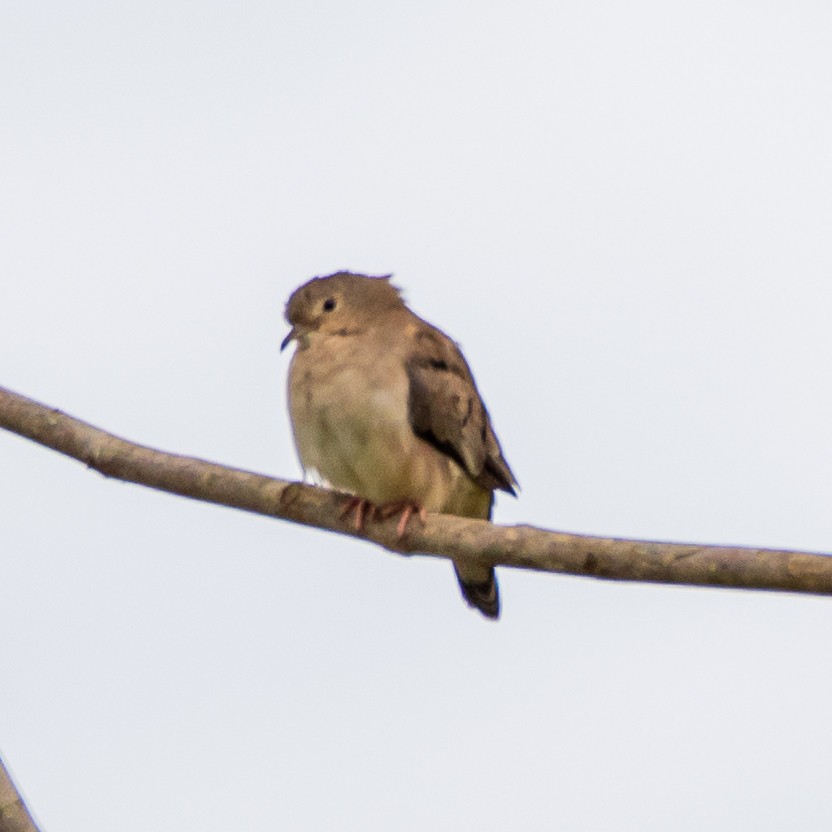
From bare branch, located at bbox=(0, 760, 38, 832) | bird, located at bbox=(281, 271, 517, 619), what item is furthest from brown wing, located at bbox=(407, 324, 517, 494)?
bare branch, located at bbox=(0, 760, 38, 832)

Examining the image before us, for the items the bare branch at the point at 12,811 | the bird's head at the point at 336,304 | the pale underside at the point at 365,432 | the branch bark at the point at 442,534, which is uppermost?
the bird's head at the point at 336,304

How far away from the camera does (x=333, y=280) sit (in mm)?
7609

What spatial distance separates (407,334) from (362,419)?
68cm

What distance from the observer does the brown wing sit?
6922 millimetres

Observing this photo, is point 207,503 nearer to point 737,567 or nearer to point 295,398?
point 295,398

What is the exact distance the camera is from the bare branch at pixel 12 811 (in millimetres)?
4488

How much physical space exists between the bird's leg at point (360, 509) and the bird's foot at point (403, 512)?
4 centimetres

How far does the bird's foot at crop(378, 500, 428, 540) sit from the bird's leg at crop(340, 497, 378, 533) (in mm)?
43

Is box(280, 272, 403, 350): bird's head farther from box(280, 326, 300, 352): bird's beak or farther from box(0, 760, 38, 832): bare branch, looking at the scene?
box(0, 760, 38, 832): bare branch

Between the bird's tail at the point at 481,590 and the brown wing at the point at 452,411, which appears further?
the bird's tail at the point at 481,590

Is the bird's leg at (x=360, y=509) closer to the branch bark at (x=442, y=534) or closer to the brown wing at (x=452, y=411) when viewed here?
the branch bark at (x=442, y=534)

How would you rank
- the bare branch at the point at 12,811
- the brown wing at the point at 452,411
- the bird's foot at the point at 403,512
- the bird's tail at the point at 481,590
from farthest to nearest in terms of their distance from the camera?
the bird's tail at the point at 481,590 → the brown wing at the point at 452,411 → the bird's foot at the point at 403,512 → the bare branch at the point at 12,811

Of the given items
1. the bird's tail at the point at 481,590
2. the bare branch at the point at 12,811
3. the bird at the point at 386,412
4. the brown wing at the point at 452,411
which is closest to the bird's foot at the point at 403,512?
the bird at the point at 386,412

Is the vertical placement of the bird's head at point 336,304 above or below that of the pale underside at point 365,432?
above
